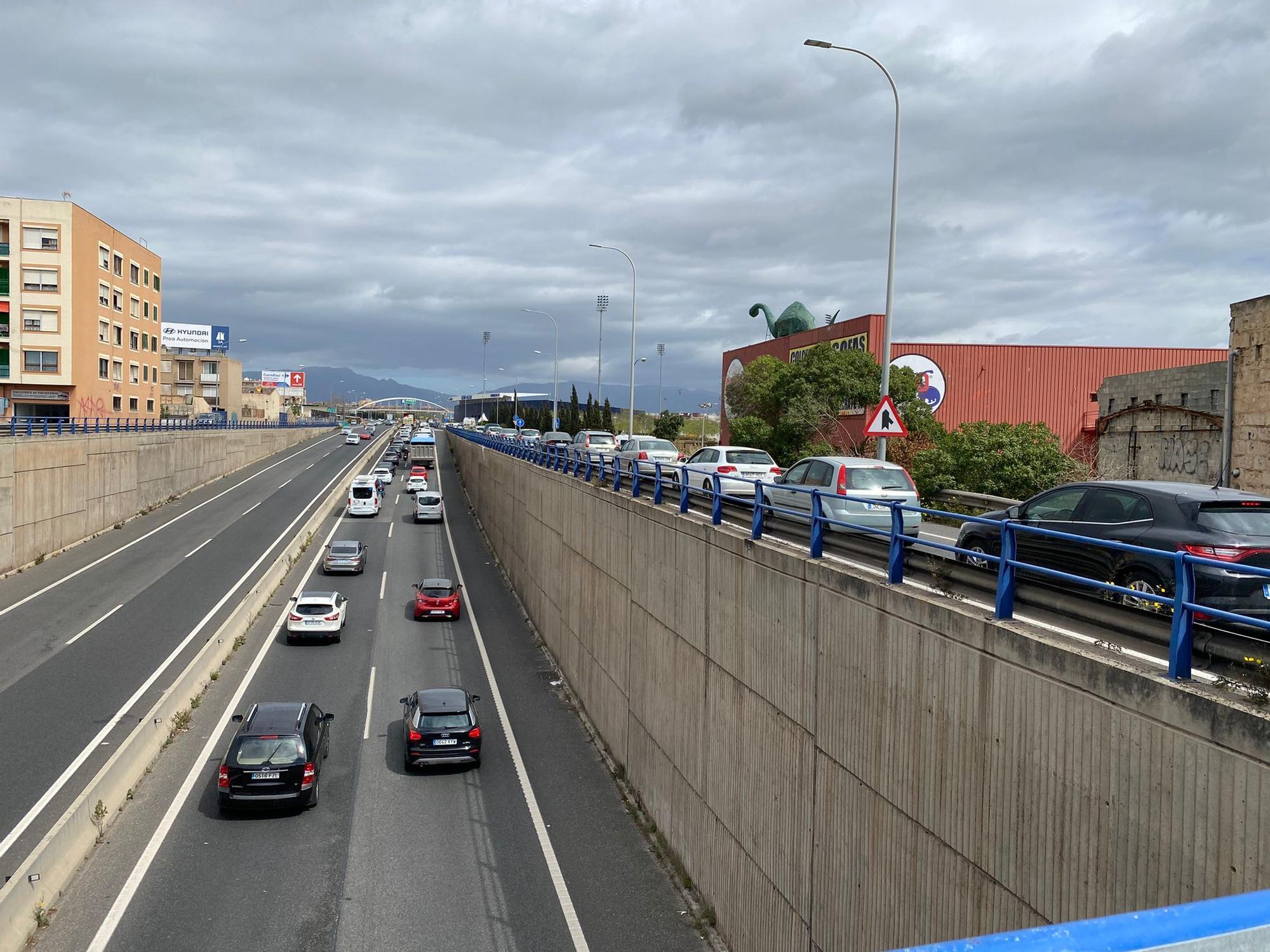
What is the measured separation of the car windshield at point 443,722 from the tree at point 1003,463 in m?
13.0

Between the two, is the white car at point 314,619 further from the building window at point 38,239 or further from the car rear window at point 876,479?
the building window at point 38,239

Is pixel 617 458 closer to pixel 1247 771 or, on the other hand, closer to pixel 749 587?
pixel 749 587

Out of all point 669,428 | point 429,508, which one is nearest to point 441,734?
point 429,508

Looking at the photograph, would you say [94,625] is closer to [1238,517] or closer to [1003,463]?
[1003,463]

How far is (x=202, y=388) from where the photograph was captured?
130875 mm

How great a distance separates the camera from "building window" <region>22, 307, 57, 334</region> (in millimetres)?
56188

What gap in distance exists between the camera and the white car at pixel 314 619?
99.3 ft

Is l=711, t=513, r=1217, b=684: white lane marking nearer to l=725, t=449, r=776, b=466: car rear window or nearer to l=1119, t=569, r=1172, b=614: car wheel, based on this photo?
l=1119, t=569, r=1172, b=614: car wheel

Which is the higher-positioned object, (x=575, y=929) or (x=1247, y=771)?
(x=1247, y=771)

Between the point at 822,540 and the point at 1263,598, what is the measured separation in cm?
457

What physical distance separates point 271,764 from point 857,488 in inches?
498

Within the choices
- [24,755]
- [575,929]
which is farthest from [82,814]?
[575,929]

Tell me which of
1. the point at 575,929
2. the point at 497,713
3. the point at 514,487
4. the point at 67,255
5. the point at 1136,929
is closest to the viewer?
the point at 1136,929

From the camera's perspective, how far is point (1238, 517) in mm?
8016
